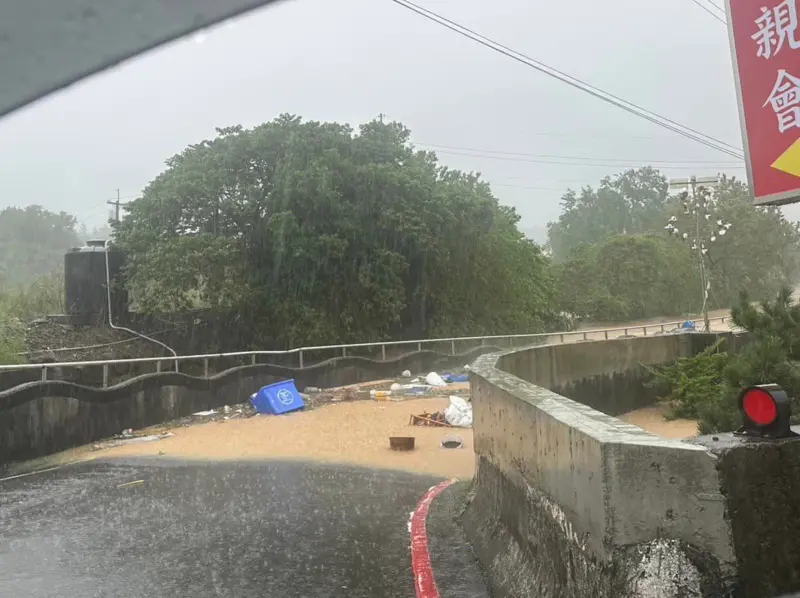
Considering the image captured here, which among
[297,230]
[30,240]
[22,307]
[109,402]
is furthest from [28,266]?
[109,402]

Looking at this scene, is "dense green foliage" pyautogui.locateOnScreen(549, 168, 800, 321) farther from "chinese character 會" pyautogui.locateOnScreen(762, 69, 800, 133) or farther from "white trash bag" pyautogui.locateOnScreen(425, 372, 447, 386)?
"chinese character 會" pyautogui.locateOnScreen(762, 69, 800, 133)

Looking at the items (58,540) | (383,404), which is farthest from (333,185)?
(58,540)

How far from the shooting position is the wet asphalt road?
5027 millimetres

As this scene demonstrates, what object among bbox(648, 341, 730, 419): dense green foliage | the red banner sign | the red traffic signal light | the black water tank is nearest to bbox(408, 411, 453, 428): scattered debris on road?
bbox(648, 341, 730, 419): dense green foliage

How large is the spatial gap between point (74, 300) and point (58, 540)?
25.1 metres

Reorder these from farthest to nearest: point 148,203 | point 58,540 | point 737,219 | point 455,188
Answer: point 737,219
point 455,188
point 148,203
point 58,540

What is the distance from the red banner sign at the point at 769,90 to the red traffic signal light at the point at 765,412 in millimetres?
5354

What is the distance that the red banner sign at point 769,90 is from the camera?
26.1ft

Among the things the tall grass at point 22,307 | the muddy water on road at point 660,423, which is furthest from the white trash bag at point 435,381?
the tall grass at point 22,307

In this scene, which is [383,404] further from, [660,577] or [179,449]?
[660,577]

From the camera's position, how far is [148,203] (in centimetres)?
3061

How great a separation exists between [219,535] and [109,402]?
6880 millimetres

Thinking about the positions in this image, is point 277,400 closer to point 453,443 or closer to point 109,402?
point 109,402

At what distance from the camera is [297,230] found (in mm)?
28906
